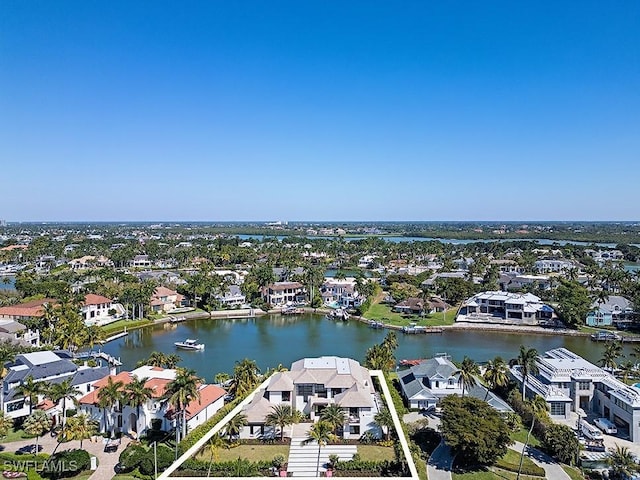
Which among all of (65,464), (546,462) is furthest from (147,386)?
(546,462)

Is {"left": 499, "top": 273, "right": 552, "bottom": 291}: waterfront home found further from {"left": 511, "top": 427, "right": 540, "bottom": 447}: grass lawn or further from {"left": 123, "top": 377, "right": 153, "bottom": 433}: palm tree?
{"left": 123, "top": 377, "right": 153, "bottom": 433}: palm tree

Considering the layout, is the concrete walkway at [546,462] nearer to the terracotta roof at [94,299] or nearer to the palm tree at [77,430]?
the palm tree at [77,430]

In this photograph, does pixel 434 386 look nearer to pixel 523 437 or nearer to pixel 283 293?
pixel 523 437

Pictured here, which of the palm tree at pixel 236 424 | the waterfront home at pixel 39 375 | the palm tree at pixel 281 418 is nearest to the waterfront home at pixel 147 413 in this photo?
the waterfront home at pixel 39 375

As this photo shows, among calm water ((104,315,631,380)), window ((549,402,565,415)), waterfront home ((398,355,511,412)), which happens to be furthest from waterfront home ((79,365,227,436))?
window ((549,402,565,415))

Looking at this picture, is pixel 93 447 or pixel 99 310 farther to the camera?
pixel 99 310

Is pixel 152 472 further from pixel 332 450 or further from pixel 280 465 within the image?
pixel 332 450

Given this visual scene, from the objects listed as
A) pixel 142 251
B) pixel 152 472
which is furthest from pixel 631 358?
pixel 142 251
